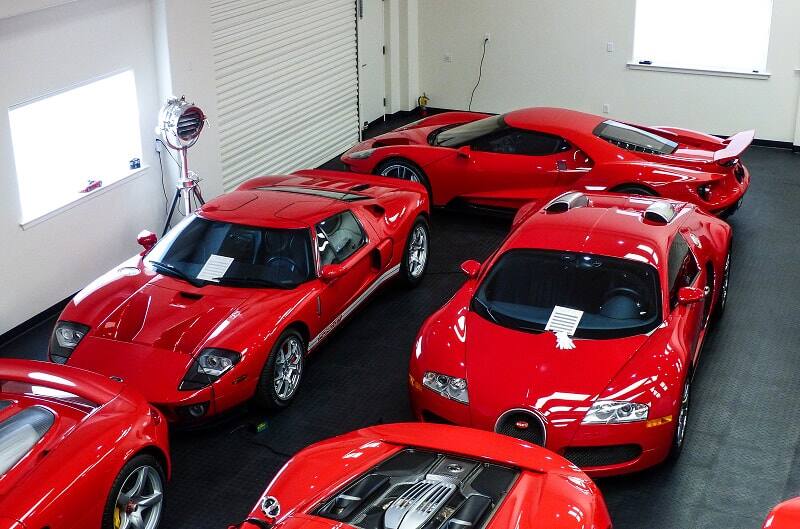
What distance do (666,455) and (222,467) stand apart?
2.96 metres

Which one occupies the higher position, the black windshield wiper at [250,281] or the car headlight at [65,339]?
the black windshield wiper at [250,281]

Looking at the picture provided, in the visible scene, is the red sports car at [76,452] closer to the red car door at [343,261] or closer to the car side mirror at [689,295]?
the red car door at [343,261]

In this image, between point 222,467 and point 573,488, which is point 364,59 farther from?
point 573,488

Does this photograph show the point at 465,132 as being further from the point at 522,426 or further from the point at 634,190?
the point at 522,426

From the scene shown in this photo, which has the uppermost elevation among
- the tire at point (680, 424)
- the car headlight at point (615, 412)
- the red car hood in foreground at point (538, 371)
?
the red car hood in foreground at point (538, 371)

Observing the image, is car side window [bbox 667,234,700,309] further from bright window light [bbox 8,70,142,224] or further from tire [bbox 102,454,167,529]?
bright window light [bbox 8,70,142,224]

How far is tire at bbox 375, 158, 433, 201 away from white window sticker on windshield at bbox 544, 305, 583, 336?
4.53 metres

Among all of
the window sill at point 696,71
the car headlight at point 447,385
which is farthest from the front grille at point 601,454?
the window sill at point 696,71

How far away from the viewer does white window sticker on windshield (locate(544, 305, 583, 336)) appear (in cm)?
668

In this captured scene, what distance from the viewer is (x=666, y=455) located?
251 inches

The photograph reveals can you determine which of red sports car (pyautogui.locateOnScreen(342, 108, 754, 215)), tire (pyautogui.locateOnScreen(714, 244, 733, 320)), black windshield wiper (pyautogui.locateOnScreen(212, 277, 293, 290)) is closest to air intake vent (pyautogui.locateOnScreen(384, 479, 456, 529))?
black windshield wiper (pyautogui.locateOnScreen(212, 277, 293, 290))

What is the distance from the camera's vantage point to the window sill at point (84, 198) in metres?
8.89

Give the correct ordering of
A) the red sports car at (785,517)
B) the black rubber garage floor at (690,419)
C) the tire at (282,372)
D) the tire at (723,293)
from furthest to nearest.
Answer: the tire at (723,293)
the tire at (282,372)
the black rubber garage floor at (690,419)
the red sports car at (785,517)

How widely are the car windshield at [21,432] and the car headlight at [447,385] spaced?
2.40 meters
